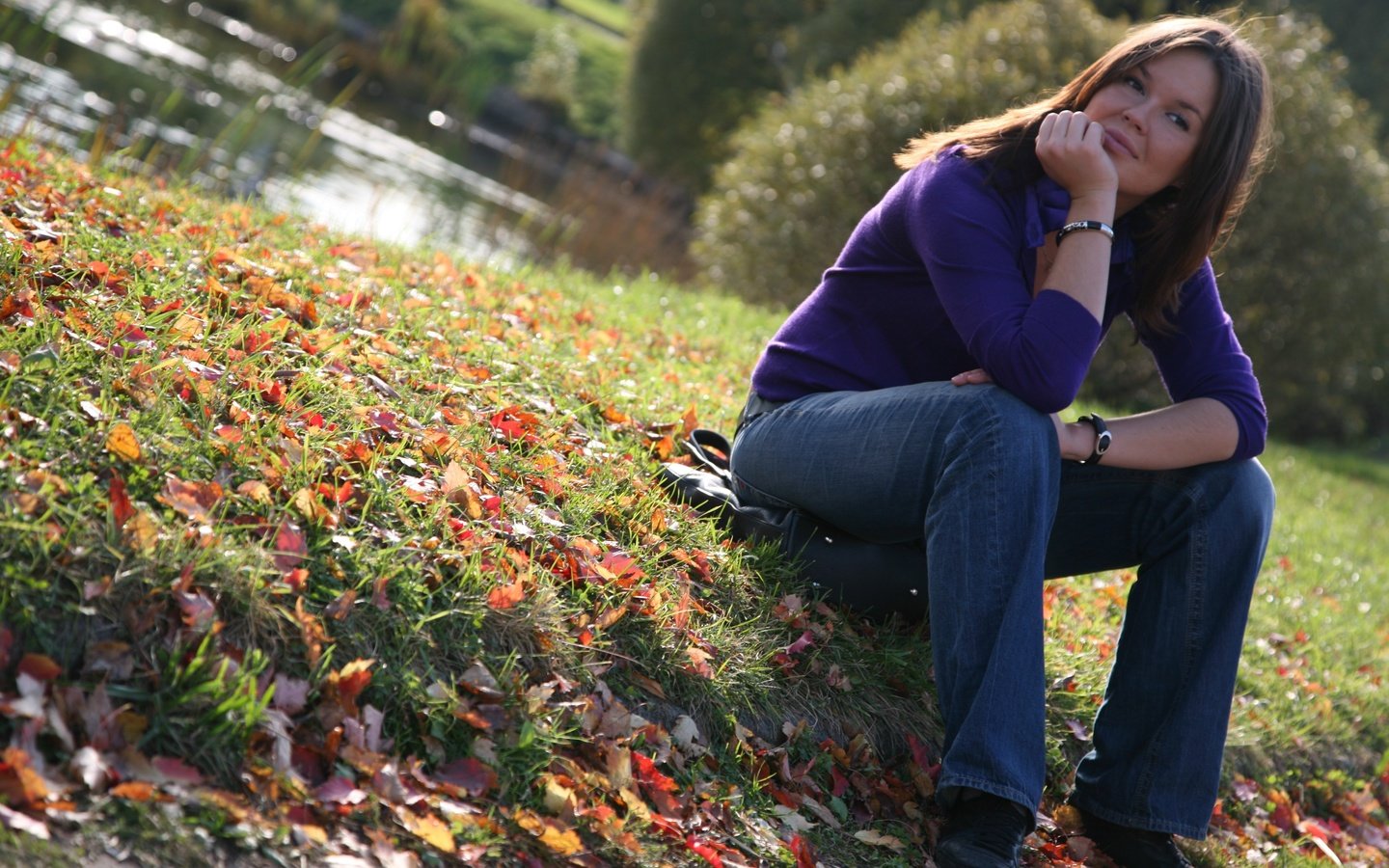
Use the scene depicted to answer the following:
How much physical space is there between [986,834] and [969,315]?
1.05 metres

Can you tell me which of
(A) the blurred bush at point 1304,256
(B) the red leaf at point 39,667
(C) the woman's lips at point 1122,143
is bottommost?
(B) the red leaf at point 39,667

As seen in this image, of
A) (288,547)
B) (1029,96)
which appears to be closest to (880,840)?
(288,547)

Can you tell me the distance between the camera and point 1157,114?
9.24 ft

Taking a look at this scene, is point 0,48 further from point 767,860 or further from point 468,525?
point 767,860

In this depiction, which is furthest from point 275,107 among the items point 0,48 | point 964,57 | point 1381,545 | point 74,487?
point 74,487

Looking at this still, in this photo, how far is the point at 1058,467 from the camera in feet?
8.17

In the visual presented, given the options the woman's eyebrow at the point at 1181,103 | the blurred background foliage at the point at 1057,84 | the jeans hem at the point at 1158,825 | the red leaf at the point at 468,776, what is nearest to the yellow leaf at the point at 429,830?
the red leaf at the point at 468,776

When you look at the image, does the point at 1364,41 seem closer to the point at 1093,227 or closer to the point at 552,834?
the point at 1093,227

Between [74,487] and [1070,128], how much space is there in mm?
2147

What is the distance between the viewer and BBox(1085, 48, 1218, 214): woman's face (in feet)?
9.20

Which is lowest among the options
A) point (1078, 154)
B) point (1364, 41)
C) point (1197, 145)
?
point (1078, 154)

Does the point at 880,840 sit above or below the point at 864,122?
below

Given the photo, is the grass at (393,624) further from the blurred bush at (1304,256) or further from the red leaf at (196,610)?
the blurred bush at (1304,256)

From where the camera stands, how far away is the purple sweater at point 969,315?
2.54 meters
